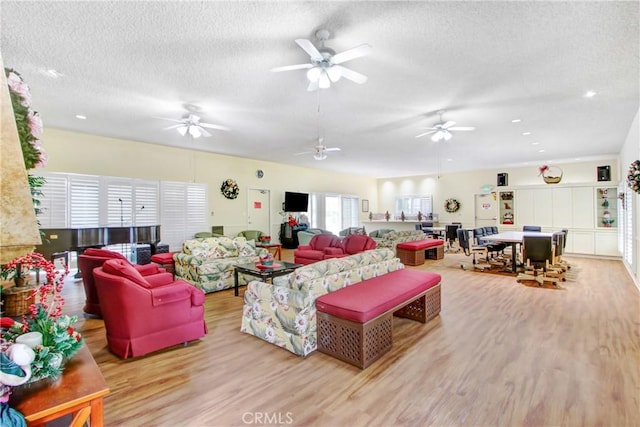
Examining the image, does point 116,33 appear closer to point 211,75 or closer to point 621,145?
point 211,75

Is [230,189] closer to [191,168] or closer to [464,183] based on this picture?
[191,168]

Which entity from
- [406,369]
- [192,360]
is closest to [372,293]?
[406,369]

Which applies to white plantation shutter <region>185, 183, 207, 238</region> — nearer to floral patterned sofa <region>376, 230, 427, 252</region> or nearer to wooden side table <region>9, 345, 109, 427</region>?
floral patterned sofa <region>376, 230, 427, 252</region>

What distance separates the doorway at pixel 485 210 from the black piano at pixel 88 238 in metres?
10.5

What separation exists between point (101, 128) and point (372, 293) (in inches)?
234

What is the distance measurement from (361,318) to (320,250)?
4.33 metres

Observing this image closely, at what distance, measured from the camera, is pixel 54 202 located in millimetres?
5676

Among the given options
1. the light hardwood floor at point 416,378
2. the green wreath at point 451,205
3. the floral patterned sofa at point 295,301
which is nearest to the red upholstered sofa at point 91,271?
the light hardwood floor at point 416,378

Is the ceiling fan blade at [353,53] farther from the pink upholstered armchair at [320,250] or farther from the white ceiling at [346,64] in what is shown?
the pink upholstered armchair at [320,250]

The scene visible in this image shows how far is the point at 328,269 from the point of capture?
3.26 meters

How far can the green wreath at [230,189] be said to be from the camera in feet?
27.5

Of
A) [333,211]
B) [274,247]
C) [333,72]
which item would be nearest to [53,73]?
[333,72]

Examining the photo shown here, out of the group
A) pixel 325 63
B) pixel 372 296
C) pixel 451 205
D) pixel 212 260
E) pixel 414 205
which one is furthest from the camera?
pixel 414 205

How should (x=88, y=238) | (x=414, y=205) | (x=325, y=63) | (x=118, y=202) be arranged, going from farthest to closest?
1. (x=414, y=205)
2. (x=118, y=202)
3. (x=88, y=238)
4. (x=325, y=63)
